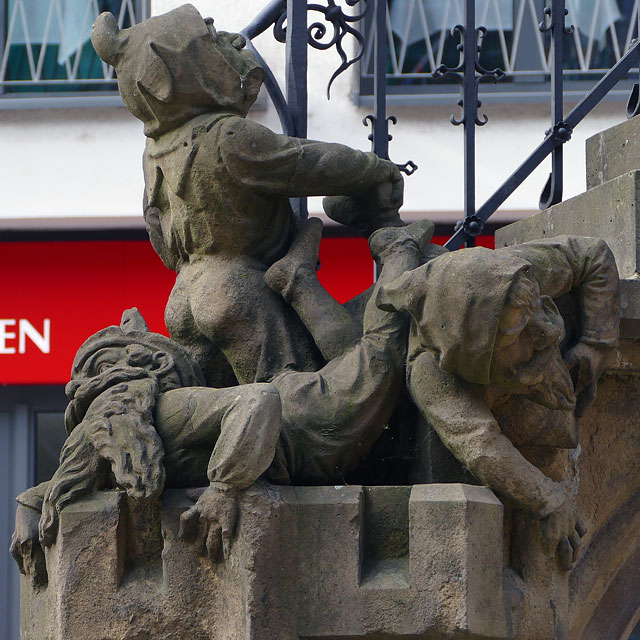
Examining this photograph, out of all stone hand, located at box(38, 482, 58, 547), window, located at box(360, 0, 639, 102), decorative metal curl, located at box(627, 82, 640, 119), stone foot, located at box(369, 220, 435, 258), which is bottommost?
stone hand, located at box(38, 482, 58, 547)

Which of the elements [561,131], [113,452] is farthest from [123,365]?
[561,131]

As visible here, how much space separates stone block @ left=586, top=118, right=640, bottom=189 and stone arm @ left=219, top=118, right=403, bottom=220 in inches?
29.9

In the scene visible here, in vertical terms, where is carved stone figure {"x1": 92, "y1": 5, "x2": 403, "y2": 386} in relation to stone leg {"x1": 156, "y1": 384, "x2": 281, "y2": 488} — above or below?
above

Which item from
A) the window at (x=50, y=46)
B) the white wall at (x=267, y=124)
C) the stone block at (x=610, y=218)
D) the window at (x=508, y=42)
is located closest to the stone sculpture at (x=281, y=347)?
the stone block at (x=610, y=218)

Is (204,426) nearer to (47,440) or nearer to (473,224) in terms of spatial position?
(473,224)

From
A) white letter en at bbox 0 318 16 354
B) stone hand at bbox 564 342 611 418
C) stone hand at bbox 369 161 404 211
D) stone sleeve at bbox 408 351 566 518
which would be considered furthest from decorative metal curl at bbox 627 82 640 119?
white letter en at bbox 0 318 16 354

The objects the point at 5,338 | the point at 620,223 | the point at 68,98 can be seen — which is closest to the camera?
the point at 620,223

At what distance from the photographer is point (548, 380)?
2.87 metres

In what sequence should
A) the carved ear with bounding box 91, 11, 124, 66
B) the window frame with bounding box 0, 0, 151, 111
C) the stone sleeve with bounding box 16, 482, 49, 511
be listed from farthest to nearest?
the window frame with bounding box 0, 0, 151, 111
the carved ear with bounding box 91, 11, 124, 66
the stone sleeve with bounding box 16, 482, 49, 511

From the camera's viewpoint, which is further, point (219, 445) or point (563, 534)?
point (563, 534)

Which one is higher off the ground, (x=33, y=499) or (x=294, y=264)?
(x=294, y=264)

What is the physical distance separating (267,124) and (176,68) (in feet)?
16.6

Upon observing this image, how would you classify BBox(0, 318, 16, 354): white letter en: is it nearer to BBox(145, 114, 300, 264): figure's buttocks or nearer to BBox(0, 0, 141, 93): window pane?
BBox(0, 0, 141, 93): window pane

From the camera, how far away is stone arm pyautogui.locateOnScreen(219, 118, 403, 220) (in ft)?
10.3
